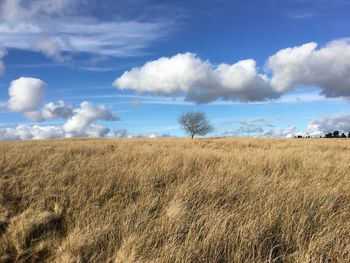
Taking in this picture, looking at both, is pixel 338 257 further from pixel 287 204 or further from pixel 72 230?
pixel 72 230

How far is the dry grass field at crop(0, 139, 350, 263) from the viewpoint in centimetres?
474

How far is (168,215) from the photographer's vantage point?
5.83m

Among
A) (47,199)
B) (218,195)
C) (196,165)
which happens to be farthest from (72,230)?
(196,165)

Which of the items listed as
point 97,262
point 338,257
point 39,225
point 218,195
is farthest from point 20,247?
point 338,257

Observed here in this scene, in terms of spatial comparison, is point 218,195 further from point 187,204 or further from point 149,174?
point 149,174

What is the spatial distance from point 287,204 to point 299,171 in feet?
12.7

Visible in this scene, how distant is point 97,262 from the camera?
4.56 m

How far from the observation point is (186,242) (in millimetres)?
4828

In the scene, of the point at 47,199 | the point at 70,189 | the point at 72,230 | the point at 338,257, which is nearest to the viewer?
the point at 338,257

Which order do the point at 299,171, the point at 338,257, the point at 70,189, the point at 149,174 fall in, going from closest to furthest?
1. the point at 338,257
2. the point at 70,189
3. the point at 149,174
4. the point at 299,171

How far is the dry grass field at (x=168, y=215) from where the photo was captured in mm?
4738

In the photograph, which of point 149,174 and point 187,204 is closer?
point 187,204

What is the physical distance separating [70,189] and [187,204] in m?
2.56

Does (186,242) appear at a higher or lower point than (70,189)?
lower
